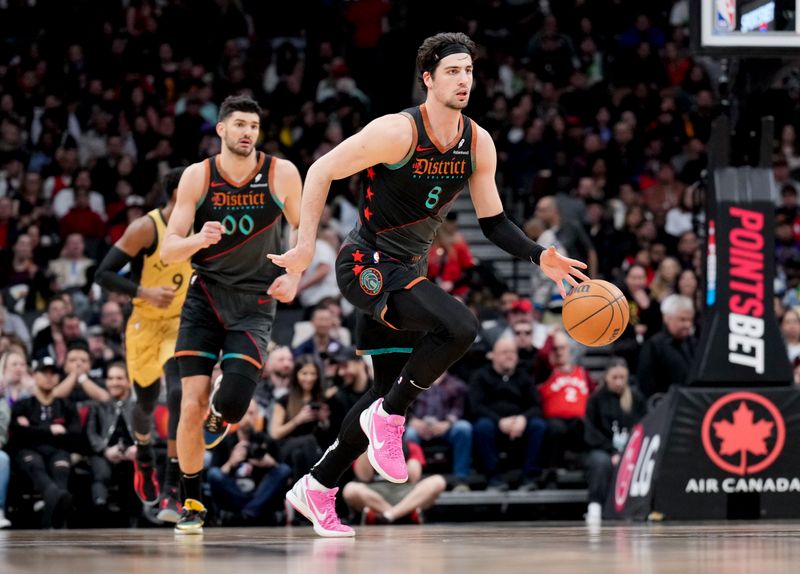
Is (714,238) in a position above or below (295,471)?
above

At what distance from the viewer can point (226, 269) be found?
8.32 metres

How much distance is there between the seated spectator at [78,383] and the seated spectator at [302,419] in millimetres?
1686

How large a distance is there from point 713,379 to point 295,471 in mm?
4041

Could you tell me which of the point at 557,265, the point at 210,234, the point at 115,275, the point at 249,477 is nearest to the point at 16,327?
the point at 249,477

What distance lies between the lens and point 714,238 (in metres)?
10.6

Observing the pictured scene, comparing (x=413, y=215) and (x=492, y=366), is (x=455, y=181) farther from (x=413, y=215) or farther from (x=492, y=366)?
(x=492, y=366)

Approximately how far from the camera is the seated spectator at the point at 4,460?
1221 cm

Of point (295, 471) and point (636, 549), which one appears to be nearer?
point (636, 549)

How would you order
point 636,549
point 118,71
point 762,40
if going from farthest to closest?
point 118,71 → point 762,40 → point 636,549

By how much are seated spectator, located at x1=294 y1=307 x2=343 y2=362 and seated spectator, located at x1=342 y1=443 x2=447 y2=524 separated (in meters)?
1.65

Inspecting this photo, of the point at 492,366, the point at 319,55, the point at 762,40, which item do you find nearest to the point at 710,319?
the point at 762,40

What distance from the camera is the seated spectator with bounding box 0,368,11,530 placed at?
12.2m

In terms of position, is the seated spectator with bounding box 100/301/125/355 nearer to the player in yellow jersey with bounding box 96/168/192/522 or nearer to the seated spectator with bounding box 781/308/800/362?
the player in yellow jersey with bounding box 96/168/192/522

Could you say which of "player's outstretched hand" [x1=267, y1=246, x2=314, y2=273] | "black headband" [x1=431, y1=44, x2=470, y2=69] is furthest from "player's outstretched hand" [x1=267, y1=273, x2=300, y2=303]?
"black headband" [x1=431, y1=44, x2=470, y2=69]
